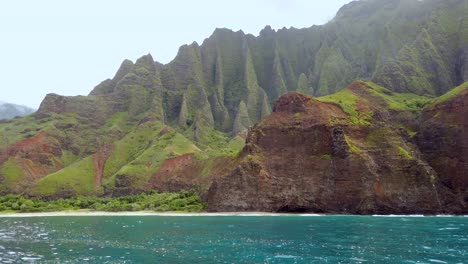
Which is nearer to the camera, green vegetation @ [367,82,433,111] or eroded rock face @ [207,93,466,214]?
eroded rock face @ [207,93,466,214]

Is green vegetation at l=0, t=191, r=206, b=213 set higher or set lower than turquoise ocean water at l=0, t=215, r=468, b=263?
higher

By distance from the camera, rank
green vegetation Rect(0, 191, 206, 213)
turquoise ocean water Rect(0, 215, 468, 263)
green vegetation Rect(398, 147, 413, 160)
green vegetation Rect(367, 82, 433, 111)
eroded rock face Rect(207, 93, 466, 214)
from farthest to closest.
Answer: green vegetation Rect(367, 82, 433, 111) → green vegetation Rect(0, 191, 206, 213) → green vegetation Rect(398, 147, 413, 160) → eroded rock face Rect(207, 93, 466, 214) → turquoise ocean water Rect(0, 215, 468, 263)

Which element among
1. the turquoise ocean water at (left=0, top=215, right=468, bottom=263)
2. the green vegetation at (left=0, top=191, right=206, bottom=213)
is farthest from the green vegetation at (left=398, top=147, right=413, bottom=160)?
the turquoise ocean water at (left=0, top=215, right=468, bottom=263)

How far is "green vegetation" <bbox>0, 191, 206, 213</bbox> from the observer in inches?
6742

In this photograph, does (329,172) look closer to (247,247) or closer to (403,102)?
(403,102)

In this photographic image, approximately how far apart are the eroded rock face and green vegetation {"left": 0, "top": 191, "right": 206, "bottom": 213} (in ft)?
60.3

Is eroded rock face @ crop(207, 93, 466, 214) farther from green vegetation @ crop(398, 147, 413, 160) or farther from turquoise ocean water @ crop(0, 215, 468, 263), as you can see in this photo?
turquoise ocean water @ crop(0, 215, 468, 263)

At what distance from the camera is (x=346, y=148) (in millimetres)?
148125

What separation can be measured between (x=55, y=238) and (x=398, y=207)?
99.9 metres

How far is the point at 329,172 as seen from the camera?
5822 inches

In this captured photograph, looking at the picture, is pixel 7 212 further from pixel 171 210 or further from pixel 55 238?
pixel 55 238

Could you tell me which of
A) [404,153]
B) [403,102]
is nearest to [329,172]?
[404,153]

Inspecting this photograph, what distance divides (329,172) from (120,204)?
8626 centimetres

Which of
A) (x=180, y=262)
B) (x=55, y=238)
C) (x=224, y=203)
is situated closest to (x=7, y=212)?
(x=224, y=203)
